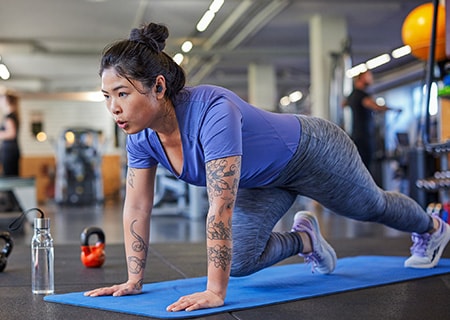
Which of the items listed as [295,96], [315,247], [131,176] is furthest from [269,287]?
[295,96]

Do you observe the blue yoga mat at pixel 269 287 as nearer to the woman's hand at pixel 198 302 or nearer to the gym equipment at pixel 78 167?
the woman's hand at pixel 198 302

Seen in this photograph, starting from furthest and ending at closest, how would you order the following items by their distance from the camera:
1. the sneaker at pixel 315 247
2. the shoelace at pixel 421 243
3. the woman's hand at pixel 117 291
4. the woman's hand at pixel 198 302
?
the shoelace at pixel 421 243
the sneaker at pixel 315 247
the woman's hand at pixel 117 291
the woman's hand at pixel 198 302

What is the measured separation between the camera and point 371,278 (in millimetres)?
2195

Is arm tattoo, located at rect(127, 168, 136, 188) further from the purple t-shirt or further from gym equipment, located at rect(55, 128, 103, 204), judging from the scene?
gym equipment, located at rect(55, 128, 103, 204)

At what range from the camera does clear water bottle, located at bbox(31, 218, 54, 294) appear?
1.97m

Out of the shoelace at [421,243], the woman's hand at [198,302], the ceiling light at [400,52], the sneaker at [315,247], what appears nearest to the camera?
the woman's hand at [198,302]

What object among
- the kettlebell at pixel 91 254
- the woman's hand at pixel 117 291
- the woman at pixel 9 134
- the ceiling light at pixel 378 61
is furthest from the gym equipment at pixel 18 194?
the ceiling light at pixel 378 61

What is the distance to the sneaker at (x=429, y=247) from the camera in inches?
93.6

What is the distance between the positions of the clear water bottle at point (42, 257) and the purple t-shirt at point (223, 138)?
1.19 feet

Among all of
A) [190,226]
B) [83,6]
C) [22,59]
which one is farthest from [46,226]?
[22,59]

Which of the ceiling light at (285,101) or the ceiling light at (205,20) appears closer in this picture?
the ceiling light at (205,20)

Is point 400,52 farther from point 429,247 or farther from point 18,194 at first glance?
point 429,247

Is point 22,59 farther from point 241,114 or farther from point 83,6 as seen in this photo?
point 241,114

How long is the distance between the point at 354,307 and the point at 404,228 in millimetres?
671
